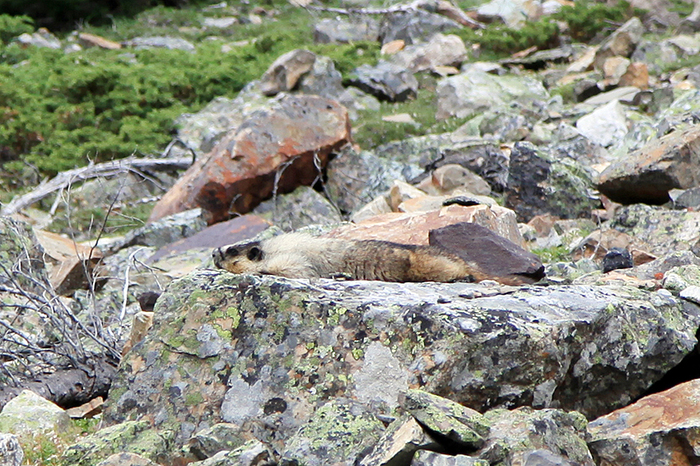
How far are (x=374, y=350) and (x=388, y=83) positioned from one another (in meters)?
14.0

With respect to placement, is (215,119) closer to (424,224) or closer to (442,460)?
(424,224)

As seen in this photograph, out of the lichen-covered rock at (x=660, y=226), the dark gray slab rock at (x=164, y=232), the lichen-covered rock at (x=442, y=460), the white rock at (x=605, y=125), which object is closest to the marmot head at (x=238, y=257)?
the lichen-covered rock at (x=442, y=460)

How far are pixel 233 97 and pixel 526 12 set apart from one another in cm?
1100

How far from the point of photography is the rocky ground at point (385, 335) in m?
3.66

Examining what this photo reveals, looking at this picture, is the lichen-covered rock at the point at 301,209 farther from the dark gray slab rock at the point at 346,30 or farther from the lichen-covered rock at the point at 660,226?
the dark gray slab rock at the point at 346,30

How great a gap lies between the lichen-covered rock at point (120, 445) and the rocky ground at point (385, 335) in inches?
0.4

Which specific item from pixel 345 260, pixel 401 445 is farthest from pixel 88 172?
pixel 401 445

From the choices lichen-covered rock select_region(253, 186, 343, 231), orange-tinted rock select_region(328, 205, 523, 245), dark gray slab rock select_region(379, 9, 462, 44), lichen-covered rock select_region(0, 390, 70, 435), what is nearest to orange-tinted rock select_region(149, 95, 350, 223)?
lichen-covered rock select_region(253, 186, 343, 231)

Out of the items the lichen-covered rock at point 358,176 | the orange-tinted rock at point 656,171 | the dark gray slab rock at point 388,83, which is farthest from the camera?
the dark gray slab rock at point 388,83

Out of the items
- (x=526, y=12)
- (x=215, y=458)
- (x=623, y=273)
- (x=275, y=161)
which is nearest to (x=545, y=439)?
(x=215, y=458)

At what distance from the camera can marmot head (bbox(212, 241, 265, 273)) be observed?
5.82m

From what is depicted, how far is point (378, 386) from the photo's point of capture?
13.4 feet

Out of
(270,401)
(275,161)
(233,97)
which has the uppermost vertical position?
(270,401)

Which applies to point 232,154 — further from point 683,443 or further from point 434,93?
point 683,443
